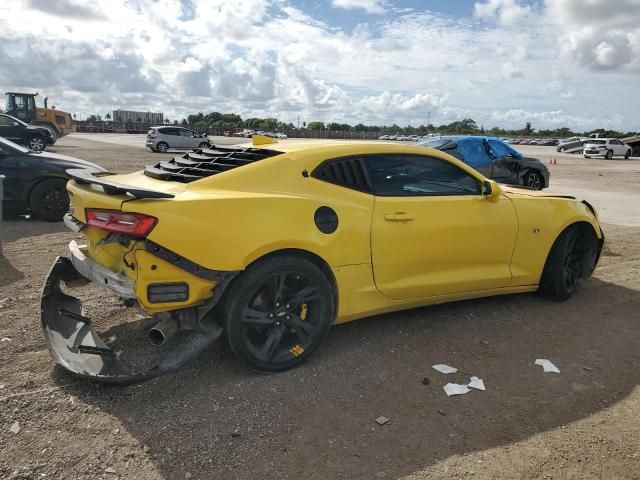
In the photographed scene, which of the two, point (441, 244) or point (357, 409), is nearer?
point (357, 409)

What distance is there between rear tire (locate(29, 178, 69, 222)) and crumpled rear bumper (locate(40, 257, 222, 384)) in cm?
435

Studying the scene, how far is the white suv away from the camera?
3672cm

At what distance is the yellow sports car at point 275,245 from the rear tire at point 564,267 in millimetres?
514

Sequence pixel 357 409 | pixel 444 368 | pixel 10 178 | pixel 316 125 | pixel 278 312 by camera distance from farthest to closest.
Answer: pixel 316 125 < pixel 10 178 < pixel 444 368 < pixel 278 312 < pixel 357 409

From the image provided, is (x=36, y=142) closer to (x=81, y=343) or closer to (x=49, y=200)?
(x=49, y=200)

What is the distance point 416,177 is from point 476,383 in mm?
1628

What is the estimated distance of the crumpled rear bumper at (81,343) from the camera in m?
3.10

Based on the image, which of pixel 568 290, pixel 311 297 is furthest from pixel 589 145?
pixel 311 297

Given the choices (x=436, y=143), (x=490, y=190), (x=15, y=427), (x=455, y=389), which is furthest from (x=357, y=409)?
(x=436, y=143)

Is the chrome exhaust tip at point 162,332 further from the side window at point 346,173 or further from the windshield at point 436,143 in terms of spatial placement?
the windshield at point 436,143

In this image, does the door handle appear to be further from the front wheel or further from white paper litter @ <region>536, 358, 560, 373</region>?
white paper litter @ <region>536, 358, 560, 373</region>

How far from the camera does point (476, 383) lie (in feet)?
11.5

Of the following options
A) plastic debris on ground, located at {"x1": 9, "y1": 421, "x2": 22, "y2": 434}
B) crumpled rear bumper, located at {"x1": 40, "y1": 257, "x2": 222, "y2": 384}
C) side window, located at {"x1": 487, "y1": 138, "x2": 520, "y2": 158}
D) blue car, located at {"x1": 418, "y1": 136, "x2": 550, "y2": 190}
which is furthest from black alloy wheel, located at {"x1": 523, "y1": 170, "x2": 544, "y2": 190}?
plastic debris on ground, located at {"x1": 9, "y1": 421, "x2": 22, "y2": 434}

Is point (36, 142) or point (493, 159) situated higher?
point (493, 159)
